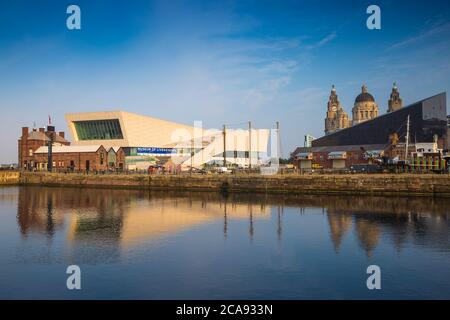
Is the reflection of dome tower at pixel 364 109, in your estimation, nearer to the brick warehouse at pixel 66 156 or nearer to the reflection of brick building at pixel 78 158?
the brick warehouse at pixel 66 156

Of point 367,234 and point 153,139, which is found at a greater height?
point 153,139

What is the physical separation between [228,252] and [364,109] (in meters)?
140

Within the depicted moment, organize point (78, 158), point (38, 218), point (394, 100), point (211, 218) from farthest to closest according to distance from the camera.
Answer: point (394, 100) → point (78, 158) → point (38, 218) → point (211, 218)

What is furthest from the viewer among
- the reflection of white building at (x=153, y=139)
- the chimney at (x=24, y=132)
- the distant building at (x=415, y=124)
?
the chimney at (x=24, y=132)

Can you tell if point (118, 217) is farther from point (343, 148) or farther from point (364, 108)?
point (364, 108)

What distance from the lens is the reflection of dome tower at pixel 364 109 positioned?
14700cm

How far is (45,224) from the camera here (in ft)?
96.2

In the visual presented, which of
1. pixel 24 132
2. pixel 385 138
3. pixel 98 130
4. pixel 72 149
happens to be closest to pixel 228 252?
pixel 385 138

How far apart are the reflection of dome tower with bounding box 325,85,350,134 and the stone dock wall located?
11218 cm

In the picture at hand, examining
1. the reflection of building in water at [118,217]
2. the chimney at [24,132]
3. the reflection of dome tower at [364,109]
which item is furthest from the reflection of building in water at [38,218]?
the reflection of dome tower at [364,109]

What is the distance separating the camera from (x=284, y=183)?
171 feet

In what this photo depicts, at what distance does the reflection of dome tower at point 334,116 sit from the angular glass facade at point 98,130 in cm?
9939

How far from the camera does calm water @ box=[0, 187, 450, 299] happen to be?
1490 centimetres
